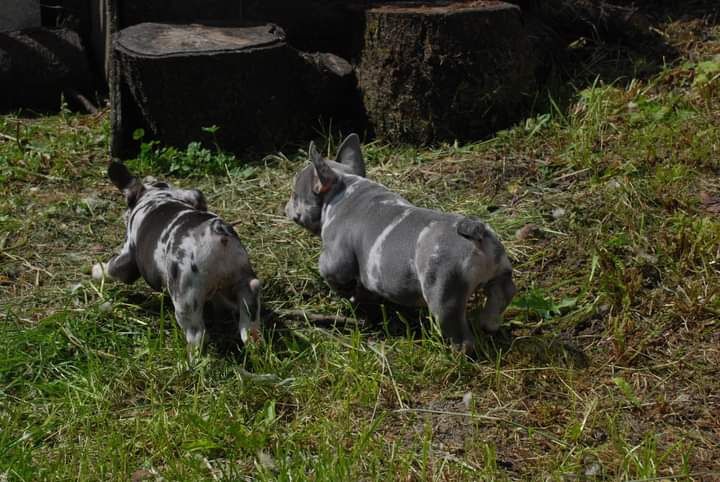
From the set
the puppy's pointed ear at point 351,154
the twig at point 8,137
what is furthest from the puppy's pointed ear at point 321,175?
the twig at point 8,137

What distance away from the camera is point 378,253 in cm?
493

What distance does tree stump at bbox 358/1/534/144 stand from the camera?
279 inches

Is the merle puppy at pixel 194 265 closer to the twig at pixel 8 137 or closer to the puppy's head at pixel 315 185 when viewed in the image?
the puppy's head at pixel 315 185

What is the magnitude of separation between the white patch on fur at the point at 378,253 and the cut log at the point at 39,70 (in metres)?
4.77

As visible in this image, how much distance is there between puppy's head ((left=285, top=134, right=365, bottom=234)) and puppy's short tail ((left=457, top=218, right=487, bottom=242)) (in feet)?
3.72

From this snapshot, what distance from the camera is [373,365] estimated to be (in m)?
4.74

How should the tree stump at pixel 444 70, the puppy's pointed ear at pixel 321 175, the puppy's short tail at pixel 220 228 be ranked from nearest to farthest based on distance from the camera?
the puppy's short tail at pixel 220 228 < the puppy's pointed ear at pixel 321 175 < the tree stump at pixel 444 70

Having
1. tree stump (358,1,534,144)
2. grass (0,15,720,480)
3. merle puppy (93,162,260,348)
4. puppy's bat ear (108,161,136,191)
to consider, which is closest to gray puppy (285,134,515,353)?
grass (0,15,720,480)

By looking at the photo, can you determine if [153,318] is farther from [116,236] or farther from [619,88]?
[619,88]

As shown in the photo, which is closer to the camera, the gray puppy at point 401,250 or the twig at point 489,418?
the twig at point 489,418

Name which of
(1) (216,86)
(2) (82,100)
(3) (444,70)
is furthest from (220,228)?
(2) (82,100)

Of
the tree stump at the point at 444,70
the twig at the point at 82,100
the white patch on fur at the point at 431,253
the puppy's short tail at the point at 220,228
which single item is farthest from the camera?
the twig at the point at 82,100

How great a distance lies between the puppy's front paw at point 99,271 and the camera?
5.63m

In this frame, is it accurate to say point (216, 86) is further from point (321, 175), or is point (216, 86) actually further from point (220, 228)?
point (220, 228)
